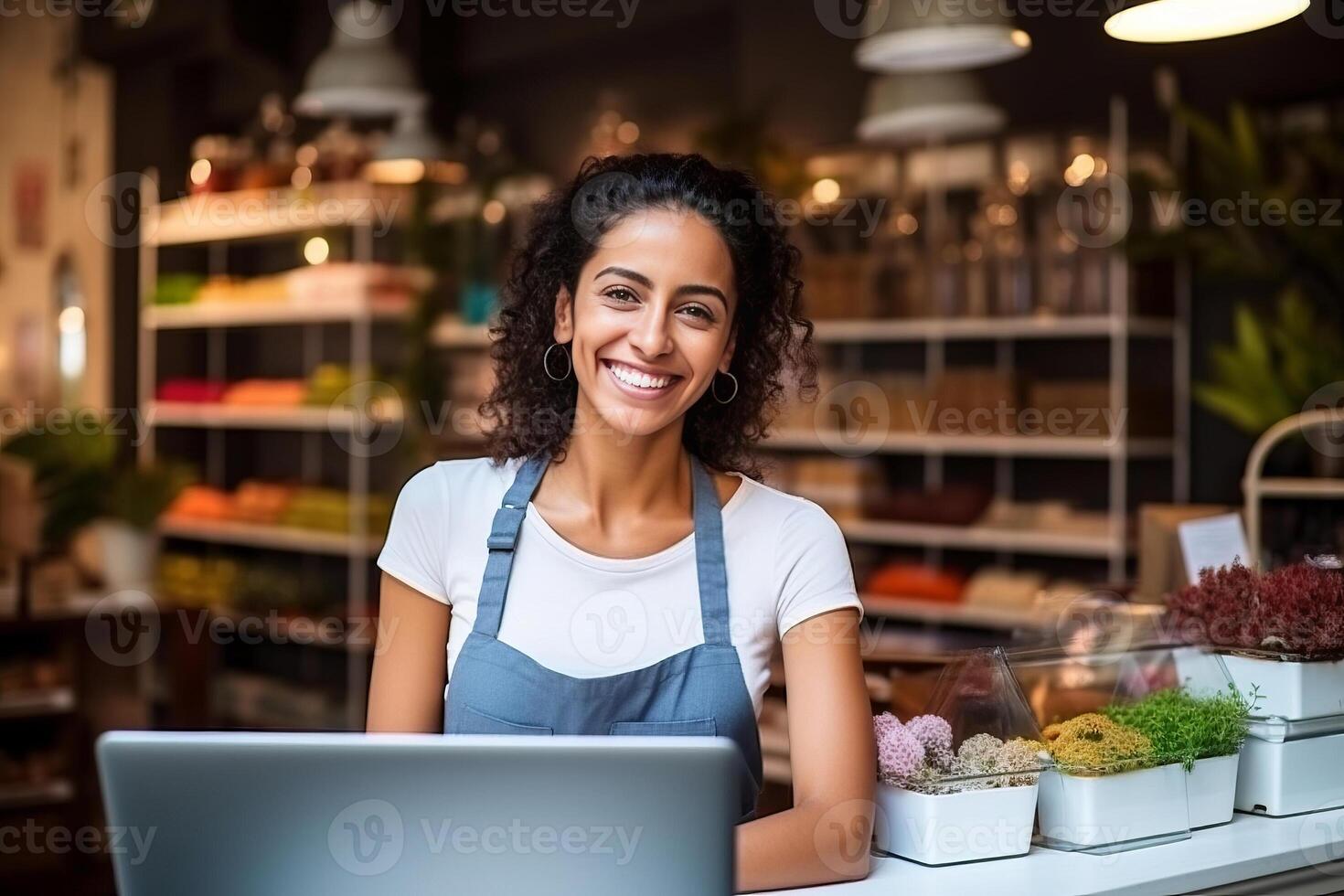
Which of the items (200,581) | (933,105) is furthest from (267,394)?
(933,105)

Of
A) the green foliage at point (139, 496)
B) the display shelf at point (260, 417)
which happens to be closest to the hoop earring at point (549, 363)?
the green foliage at point (139, 496)

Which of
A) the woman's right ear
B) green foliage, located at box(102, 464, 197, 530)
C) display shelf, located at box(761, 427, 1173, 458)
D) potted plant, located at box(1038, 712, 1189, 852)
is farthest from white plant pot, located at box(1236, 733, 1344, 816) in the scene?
green foliage, located at box(102, 464, 197, 530)

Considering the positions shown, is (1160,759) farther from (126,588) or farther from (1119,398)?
(126,588)

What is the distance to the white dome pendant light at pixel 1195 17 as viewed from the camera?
87.1 inches

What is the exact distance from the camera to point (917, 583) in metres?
5.05

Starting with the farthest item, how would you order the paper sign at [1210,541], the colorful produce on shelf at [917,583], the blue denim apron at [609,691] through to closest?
the colorful produce on shelf at [917,583], the paper sign at [1210,541], the blue denim apron at [609,691]

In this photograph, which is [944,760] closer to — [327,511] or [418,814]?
[418,814]

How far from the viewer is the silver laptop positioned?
115cm

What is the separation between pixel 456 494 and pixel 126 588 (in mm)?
3575

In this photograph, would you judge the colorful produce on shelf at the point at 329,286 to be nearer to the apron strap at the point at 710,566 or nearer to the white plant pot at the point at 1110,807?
the apron strap at the point at 710,566

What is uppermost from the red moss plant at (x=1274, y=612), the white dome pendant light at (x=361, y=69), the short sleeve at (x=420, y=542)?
the white dome pendant light at (x=361, y=69)

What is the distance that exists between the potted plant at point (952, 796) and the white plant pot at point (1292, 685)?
0.39 metres

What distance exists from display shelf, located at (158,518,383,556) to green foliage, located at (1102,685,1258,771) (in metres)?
4.78

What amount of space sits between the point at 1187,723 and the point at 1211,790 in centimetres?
10
